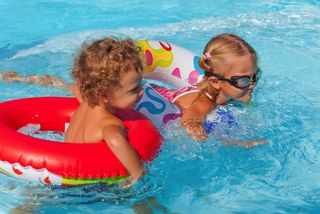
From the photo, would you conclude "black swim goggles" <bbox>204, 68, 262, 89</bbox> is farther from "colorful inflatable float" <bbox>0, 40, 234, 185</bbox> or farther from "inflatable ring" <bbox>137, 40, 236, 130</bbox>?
"colorful inflatable float" <bbox>0, 40, 234, 185</bbox>

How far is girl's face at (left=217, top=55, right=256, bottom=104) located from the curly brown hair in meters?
0.95

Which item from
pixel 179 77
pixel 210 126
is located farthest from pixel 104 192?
pixel 179 77

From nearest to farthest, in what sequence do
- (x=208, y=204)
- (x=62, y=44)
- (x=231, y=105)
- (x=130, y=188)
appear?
(x=130, y=188) < (x=208, y=204) < (x=231, y=105) < (x=62, y=44)

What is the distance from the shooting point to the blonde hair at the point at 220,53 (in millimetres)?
4102

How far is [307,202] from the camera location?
3775 mm

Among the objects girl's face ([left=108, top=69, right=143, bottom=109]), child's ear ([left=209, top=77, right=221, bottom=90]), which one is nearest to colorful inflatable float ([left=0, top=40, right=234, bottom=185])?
girl's face ([left=108, top=69, right=143, bottom=109])

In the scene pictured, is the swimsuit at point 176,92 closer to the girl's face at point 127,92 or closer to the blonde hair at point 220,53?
the blonde hair at point 220,53

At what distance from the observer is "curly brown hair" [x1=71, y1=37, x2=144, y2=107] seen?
3244 millimetres

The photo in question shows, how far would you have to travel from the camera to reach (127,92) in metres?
3.31

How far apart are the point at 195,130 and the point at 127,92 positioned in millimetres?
828

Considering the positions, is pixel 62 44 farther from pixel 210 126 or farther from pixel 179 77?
pixel 210 126

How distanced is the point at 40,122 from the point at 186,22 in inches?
151

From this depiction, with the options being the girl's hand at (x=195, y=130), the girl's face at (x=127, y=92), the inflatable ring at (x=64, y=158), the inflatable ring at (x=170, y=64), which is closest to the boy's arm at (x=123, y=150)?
the inflatable ring at (x=64, y=158)

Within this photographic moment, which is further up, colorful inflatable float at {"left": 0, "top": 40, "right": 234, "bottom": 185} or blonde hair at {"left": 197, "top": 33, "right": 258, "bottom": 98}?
blonde hair at {"left": 197, "top": 33, "right": 258, "bottom": 98}
